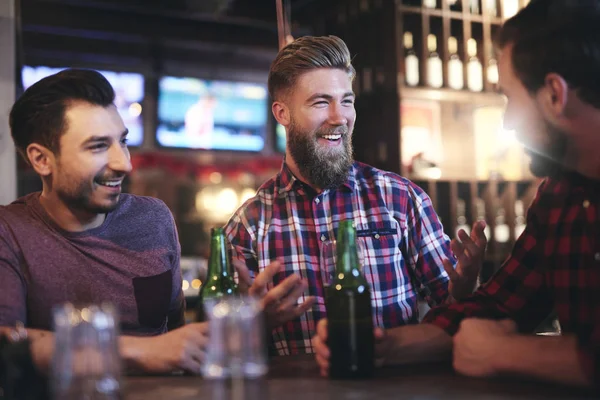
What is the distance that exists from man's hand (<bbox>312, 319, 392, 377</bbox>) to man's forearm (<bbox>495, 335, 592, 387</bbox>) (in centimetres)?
26

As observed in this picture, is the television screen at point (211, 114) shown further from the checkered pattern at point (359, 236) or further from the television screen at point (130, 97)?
the checkered pattern at point (359, 236)

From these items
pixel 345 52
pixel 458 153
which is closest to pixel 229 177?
pixel 458 153

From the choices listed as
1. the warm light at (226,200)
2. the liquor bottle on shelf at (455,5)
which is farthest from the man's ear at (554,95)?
the warm light at (226,200)

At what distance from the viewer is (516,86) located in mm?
1449

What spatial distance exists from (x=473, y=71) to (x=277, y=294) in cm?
333

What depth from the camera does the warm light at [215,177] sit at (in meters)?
6.07

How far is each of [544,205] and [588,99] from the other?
343mm

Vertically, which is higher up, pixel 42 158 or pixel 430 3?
pixel 430 3

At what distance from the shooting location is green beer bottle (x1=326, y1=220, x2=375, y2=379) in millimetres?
1266

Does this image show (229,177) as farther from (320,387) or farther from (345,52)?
(320,387)

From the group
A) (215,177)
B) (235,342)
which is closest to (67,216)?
(235,342)

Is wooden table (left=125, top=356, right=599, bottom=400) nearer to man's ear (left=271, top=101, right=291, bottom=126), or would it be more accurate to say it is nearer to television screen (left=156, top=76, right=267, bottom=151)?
man's ear (left=271, top=101, right=291, bottom=126)

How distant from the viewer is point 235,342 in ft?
2.81

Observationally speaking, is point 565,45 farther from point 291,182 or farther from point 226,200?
point 226,200
